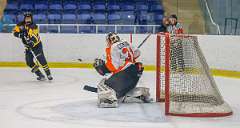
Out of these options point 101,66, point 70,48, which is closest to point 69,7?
point 70,48

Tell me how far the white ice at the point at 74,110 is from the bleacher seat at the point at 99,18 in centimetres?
320

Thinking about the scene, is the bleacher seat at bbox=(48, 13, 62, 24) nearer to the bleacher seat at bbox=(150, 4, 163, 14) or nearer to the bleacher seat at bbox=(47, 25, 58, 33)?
the bleacher seat at bbox=(47, 25, 58, 33)

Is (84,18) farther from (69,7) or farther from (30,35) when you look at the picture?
(30,35)

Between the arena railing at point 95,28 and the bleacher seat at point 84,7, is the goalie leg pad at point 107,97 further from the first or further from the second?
the bleacher seat at point 84,7

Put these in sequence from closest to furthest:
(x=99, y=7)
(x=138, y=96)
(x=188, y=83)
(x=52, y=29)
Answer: (x=188, y=83), (x=138, y=96), (x=52, y=29), (x=99, y=7)

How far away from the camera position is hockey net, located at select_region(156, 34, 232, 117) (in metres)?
5.57

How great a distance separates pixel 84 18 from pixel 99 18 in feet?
1.29

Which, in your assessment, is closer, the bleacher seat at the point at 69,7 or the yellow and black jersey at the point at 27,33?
the yellow and black jersey at the point at 27,33

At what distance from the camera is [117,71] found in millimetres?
6059

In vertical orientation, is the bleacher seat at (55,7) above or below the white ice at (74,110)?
above

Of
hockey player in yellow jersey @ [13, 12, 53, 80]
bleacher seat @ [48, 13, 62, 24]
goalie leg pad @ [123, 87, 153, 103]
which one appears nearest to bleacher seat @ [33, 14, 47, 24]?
bleacher seat @ [48, 13, 62, 24]

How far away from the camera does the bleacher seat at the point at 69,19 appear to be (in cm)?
1117

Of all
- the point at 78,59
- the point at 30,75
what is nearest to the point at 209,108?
the point at 30,75

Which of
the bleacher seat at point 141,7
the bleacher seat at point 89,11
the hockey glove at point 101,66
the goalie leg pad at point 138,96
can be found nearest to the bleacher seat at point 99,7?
the bleacher seat at point 89,11
